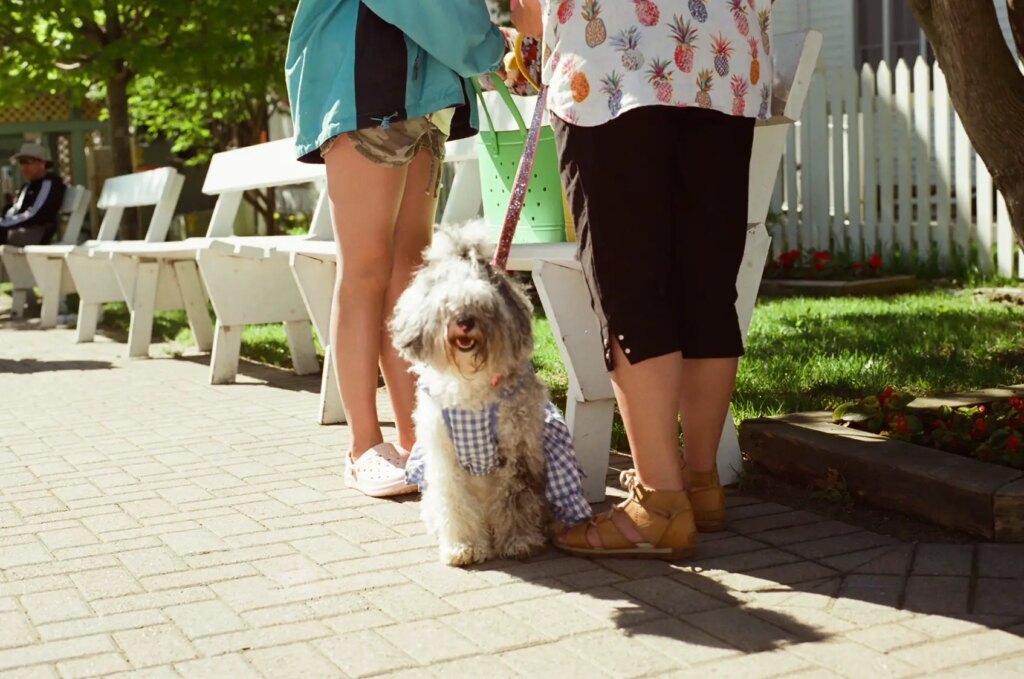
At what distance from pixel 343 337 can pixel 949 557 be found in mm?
2240

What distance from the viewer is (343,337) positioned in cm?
466

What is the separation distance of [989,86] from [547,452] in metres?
2.27

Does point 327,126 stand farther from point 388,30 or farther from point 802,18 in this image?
point 802,18

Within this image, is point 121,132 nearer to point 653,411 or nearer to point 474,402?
point 474,402

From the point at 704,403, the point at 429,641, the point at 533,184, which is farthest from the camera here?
the point at 533,184

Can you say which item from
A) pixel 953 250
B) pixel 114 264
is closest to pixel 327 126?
pixel 114 264

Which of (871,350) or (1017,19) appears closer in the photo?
(1017,19)

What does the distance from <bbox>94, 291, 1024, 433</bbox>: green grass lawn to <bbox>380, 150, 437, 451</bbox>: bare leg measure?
107cm

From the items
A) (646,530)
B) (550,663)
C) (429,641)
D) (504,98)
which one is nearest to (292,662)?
(429,641)

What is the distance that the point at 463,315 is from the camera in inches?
133

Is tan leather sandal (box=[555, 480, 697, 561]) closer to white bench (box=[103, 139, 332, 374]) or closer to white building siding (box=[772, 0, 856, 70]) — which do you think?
white bench (box=[103, 139, 332, 374])

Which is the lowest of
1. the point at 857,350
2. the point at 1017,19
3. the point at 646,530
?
the point at 646,530

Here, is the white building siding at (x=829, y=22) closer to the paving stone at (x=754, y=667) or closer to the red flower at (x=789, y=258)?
the red flower at (x=789, y=258)

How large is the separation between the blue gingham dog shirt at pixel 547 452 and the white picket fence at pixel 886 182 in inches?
293
